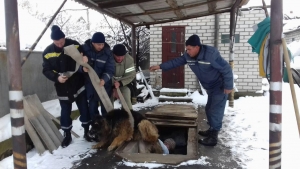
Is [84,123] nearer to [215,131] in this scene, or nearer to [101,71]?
[101,71]

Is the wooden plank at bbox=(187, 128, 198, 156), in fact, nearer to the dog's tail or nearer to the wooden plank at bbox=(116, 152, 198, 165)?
the wooden plank at bbox=(116, 152, 198, 165)

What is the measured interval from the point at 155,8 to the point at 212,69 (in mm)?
2721

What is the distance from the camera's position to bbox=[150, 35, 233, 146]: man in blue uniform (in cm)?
411

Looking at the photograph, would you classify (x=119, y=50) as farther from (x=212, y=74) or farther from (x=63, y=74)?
(x=212, y=74)

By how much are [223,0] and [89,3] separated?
10.5ft

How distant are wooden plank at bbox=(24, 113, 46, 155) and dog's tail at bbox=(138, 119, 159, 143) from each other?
1514mm

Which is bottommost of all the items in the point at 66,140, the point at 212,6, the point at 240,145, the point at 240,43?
the point at 240,145

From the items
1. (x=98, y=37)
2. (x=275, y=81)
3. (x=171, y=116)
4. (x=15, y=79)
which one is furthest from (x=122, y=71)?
(x=275, y=81)

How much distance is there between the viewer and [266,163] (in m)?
3.45

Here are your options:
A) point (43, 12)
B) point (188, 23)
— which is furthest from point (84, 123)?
point (43, 12)

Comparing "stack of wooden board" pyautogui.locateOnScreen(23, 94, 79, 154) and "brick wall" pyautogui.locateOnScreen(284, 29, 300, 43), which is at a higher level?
"brick wall" pyautogui.locateOnScreen(284, 29, 300, 43)

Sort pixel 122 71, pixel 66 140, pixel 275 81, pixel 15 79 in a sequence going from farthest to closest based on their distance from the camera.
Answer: pixel 122 71 < pixel 66 140 < pixel 275 81 < pixel 15 79

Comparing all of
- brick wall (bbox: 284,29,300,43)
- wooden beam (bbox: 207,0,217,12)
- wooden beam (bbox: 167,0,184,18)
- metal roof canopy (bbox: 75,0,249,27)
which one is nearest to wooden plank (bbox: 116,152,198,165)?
metal roof canopy (bbox: 75,0,249,27)

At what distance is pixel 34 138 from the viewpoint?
393 cm
